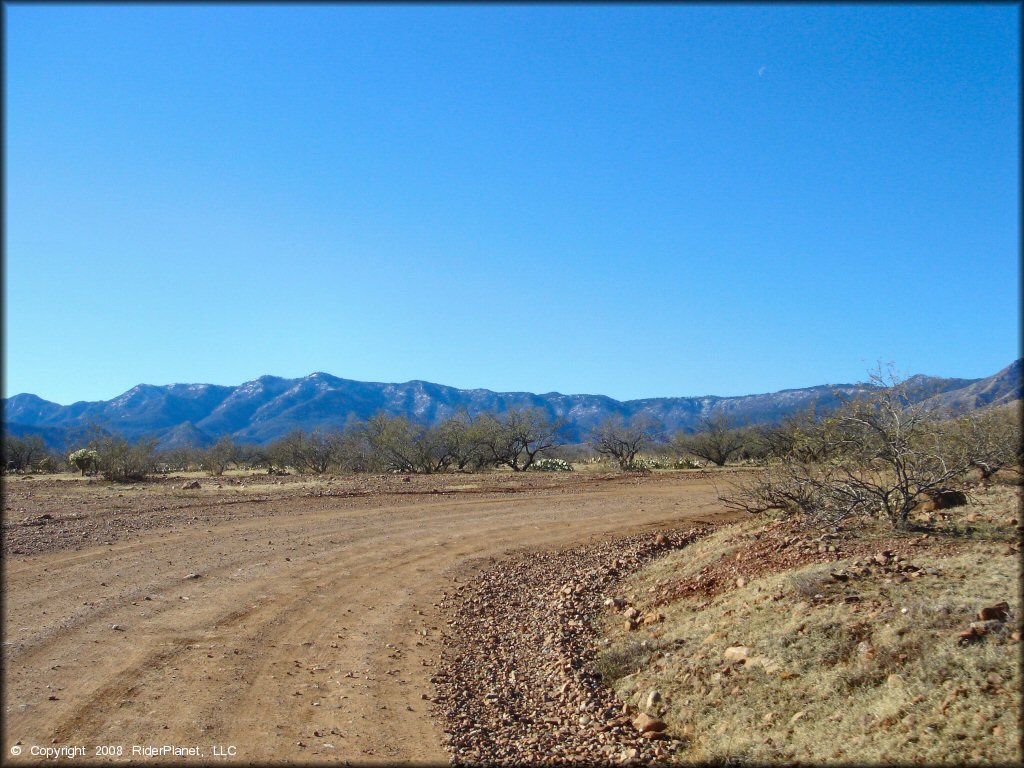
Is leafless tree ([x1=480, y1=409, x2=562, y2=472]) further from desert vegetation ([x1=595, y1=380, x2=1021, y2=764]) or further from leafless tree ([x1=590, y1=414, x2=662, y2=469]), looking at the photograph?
desert vegetation ([x1=595, y1=380, x2=1021, y2=764])

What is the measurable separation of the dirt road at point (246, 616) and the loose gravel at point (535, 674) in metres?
0.34

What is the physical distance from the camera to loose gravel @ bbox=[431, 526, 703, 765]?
18.3ft

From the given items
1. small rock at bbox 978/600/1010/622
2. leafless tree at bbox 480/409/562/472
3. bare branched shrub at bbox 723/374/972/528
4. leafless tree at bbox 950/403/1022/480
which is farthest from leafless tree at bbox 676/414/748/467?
small rock at bbox 978/600/1010/622

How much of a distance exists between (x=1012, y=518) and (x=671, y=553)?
16.8ft

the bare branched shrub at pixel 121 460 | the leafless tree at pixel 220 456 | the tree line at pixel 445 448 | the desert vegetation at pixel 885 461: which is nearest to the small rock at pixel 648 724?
the desert vegetation at pixel 885 461

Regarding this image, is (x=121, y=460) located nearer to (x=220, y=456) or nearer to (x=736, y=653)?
(x=220, y=456)

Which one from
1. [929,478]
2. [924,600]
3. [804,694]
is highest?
[929,478]

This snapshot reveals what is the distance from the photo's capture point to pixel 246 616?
9141 millimetres

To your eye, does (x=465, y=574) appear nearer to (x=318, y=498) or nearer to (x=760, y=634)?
(x=760, y=634)

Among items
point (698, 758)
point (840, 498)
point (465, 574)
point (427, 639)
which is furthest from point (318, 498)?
point (698, 758)

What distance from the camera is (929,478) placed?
29.9 feet

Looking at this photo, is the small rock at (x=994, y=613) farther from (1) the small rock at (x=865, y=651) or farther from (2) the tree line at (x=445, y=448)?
(2) the tree line at (x=445, y=448)

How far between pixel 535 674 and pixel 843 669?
3.17 metres

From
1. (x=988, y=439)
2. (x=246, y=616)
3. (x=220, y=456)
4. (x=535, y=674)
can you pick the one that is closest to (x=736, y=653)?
(x=535, y=674)
